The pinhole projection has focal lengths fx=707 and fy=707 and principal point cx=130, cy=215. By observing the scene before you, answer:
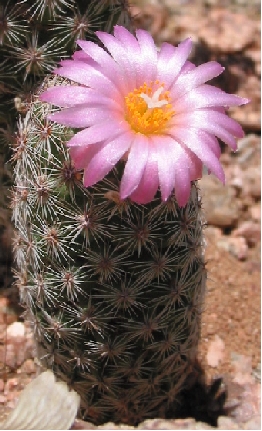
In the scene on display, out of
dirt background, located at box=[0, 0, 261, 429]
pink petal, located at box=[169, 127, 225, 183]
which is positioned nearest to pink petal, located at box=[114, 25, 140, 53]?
pink petal, located at box=[169, 127, 225, 183]

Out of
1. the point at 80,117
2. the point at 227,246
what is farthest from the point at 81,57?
the point at 227,246

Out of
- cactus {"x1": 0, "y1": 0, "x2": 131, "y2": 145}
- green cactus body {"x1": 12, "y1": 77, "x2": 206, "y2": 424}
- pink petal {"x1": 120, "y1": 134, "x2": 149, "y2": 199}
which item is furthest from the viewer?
cactus {"x1": 0, "y1": 0, "x2": 131, "y2": 145}

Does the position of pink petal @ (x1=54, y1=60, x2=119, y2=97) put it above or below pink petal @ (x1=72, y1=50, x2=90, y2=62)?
below

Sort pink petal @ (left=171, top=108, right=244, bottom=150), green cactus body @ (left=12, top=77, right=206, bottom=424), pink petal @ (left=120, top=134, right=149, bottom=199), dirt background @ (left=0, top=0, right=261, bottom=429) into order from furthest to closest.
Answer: dirt background @ (left=0, top=0, right=261, bottom=429)
green cactus body @ (left=12, top=77, right=206, bottom=424)
pink petal @ (left=171, top=108, right=244, bottom=150)
pink petal @ (left=120, top=134, right=149, bottom=199)

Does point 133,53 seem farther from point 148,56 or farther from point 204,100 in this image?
point 204,100

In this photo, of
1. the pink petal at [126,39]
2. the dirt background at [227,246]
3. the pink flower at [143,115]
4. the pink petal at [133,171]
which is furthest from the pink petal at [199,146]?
the dirt background at [227,246]

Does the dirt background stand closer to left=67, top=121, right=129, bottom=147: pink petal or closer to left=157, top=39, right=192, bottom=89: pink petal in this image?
left=157, top=39, right=192, bottom=89: pink petal

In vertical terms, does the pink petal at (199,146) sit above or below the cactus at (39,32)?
below

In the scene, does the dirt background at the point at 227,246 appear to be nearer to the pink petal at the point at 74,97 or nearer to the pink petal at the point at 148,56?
the pink petal at the point at 148,56
